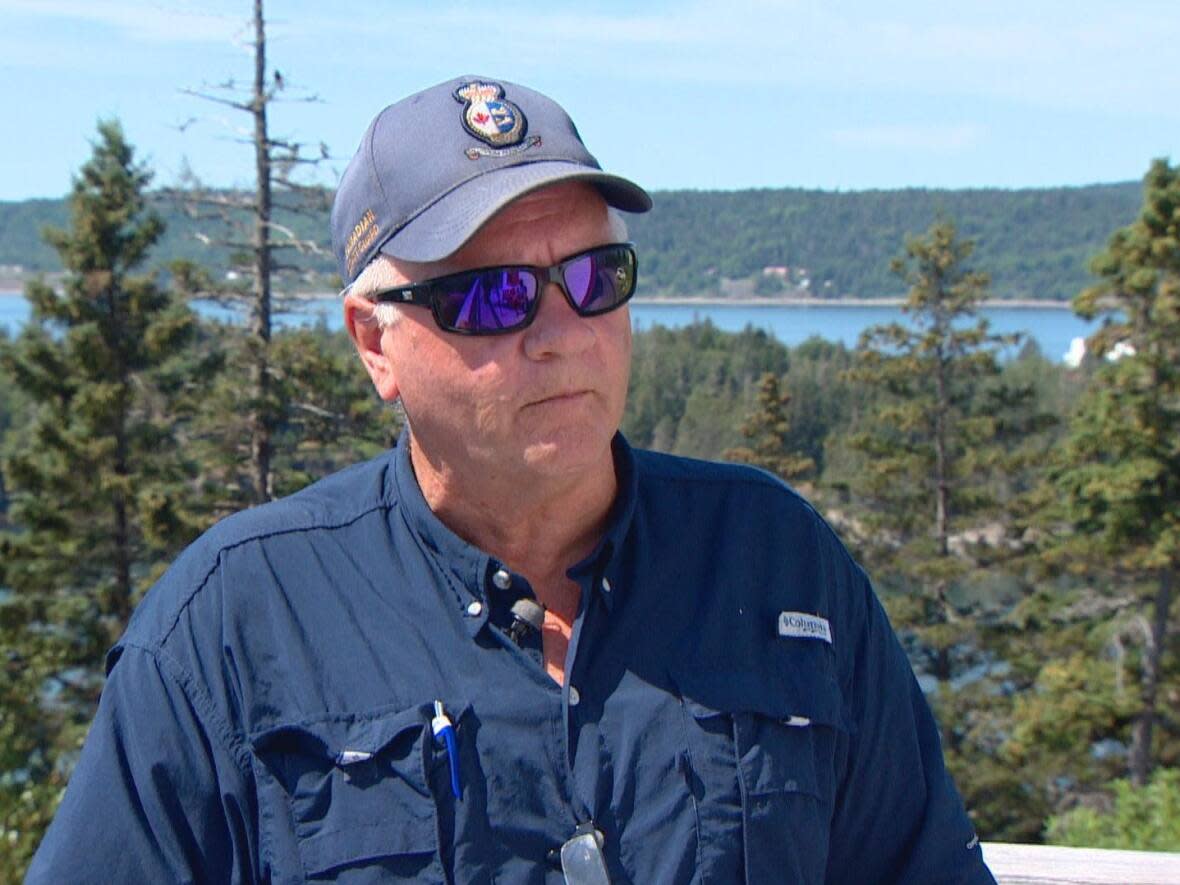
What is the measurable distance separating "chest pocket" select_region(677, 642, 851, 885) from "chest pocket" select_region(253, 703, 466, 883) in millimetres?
386

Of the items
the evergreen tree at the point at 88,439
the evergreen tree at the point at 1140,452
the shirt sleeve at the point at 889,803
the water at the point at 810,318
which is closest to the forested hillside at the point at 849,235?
the water at the point at 810,318

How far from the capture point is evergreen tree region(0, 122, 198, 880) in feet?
72.7

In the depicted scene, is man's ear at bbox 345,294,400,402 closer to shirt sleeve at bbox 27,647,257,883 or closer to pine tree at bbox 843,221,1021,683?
shirt sleeve at bbox 27,647,257,883

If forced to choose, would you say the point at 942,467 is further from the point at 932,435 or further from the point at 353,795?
the point at 353,795

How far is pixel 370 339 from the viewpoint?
2.04 meters

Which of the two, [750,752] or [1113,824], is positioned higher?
→ [750,752]

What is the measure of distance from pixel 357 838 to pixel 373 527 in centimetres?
46

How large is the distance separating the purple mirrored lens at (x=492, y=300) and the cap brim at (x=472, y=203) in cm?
6

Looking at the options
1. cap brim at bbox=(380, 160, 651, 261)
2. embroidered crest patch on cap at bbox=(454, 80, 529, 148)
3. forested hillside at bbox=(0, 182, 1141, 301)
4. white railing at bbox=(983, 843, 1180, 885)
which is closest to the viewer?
cap brim at bbox=(380, 160, 651, 261)

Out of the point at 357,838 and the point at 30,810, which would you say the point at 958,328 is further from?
the point at 357,838

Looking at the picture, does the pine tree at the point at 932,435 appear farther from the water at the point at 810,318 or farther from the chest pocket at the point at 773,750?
the water at the point at 810,318

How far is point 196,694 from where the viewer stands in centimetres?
175

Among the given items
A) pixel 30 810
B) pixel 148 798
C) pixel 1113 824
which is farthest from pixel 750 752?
pixel 30 810

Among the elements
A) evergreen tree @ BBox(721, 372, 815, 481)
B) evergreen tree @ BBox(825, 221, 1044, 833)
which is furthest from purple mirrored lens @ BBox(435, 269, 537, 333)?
evergreen tree @ BBox(721, 372, 815, 481)
